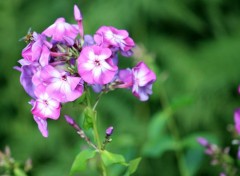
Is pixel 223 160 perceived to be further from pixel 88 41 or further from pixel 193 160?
pixel 88 41

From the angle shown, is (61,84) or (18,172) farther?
(18,172)

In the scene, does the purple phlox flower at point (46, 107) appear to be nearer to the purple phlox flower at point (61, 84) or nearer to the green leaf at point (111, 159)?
the purple phlox flower at point (61, 84)

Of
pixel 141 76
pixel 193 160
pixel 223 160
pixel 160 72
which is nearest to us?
pixel 141 76

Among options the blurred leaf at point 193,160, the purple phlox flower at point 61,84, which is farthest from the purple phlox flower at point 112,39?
the blurred leaf at point 193,160

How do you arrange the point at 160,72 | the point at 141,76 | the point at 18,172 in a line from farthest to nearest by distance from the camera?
the point at 160,72 < the point at 18,172 < the point at 141,76

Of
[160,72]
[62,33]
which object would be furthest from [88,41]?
[160,72]

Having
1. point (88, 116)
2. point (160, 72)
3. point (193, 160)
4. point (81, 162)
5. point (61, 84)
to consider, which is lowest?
point (193, 160)

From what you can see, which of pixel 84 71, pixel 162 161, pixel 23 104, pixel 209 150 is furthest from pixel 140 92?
pixel 23 104
